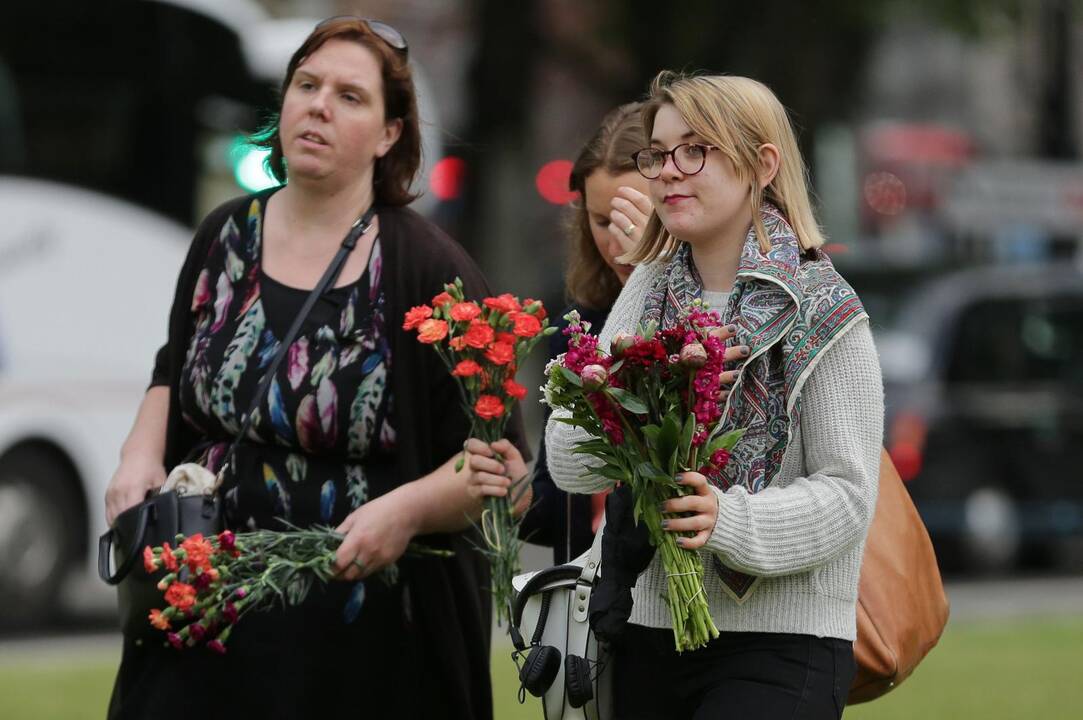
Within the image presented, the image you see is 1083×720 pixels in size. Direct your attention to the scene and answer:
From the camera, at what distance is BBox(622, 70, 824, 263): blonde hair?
3574mm

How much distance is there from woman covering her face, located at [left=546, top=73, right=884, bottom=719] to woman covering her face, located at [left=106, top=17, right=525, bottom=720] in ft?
2.25

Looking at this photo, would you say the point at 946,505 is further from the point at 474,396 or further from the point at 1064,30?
the point at 474,396

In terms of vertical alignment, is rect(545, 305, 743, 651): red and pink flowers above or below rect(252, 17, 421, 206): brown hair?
below

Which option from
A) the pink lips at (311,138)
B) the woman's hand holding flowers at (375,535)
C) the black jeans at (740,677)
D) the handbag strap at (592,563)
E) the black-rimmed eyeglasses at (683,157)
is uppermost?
the pink lips at (311,138)

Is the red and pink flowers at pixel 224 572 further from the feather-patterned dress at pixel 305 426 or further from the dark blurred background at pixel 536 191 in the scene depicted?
the dark blurred background at pixel 536 191

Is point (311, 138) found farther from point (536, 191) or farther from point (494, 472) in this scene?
point (536, 191)

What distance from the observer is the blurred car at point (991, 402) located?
13016 millimetres

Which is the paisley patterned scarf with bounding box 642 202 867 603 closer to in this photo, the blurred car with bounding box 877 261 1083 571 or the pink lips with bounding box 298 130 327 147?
the pink lips with bounding box 298 130 327 147

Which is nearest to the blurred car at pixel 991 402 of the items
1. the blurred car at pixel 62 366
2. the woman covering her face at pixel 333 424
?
the blurred car at pixel 62 366

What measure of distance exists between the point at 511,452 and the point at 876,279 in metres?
9.71

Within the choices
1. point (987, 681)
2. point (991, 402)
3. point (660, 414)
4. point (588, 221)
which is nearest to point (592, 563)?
point (660, 414)

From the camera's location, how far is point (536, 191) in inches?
772

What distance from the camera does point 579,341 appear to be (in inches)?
135

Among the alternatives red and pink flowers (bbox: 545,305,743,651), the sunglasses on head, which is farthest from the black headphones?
the sunglasses on head
